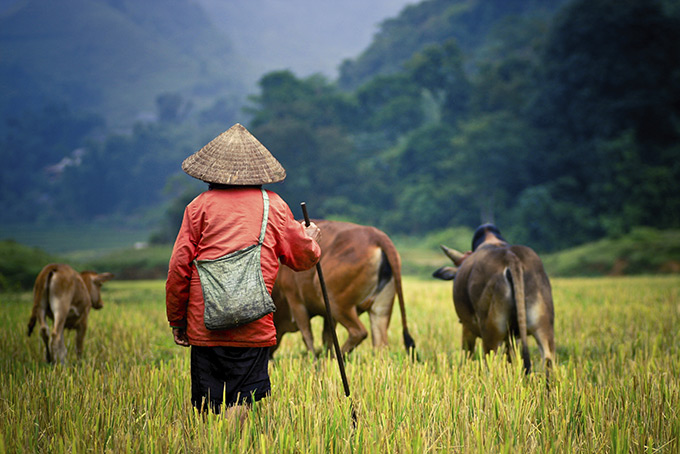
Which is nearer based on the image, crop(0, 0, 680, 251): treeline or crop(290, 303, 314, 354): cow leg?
crop(290, 303, 314, 354): cow leg

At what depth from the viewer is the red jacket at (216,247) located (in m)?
3.18

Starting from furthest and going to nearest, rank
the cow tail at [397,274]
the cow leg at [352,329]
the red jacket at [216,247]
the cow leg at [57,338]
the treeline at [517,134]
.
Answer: the treeline at [517,134] < the cow leg at [57,338] < the cow leg at [352,329] < the cow tail at [397,274] < the red jacket at [216,247]

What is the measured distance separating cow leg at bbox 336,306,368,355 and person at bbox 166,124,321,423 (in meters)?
2.18

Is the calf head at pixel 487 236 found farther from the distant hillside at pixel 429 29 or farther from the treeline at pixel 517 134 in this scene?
the distant hillside at pixel 429 29

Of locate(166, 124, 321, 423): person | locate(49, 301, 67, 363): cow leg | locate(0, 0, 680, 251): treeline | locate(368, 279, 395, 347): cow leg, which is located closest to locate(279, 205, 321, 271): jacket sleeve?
locate(166, 124, 321, 423): person

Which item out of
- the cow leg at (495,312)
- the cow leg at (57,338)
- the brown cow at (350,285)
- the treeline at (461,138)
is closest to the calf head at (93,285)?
the cow leg at (57,338)

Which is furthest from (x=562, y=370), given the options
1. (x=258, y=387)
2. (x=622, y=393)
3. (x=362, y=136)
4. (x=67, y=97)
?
(x=67, y=97)

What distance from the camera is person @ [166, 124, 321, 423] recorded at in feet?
10.5

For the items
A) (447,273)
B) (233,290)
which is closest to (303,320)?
(447,273)

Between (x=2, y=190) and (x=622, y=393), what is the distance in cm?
6996

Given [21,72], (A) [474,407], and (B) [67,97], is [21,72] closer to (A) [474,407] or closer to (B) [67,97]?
(B) [67,97]

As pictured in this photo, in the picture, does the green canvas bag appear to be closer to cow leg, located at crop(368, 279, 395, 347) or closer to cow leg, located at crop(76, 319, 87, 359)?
cow leg, located at crop(368, 279, 395, 347)

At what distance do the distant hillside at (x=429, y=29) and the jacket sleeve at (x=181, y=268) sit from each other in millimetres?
54570

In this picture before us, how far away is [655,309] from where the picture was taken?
8469 millimetres
